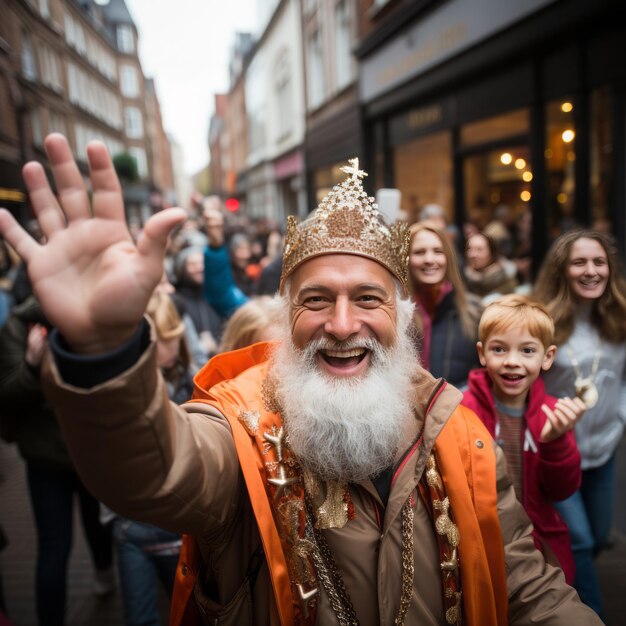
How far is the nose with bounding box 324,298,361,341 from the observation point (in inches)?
61.9

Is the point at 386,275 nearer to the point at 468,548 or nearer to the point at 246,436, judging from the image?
the point at 246,436

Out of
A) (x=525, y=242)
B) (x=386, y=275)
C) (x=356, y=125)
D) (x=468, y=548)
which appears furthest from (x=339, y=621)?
(x=356, y=125)

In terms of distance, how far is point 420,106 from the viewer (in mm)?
9445

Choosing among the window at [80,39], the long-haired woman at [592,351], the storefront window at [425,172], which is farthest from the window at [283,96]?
the long-haired woman at [592,351]

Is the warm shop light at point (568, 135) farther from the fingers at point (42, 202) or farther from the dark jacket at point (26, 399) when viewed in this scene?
the fingers at point (42, 202)

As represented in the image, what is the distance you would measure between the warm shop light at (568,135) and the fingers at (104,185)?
6.18m

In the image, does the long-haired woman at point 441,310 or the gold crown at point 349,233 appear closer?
the gold crown at point 349,233

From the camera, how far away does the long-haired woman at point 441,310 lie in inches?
122

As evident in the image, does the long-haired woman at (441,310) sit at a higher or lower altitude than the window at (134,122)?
lower

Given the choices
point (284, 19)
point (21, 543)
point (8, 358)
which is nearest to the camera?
point (8, 358)

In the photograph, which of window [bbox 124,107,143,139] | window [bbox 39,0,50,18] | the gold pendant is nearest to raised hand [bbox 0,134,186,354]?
the gold pendant

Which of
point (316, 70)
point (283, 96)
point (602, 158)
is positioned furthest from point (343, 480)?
point (283, 96)

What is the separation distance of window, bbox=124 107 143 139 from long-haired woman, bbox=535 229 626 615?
5629 centimetres

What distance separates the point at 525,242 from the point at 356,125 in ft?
19.8
